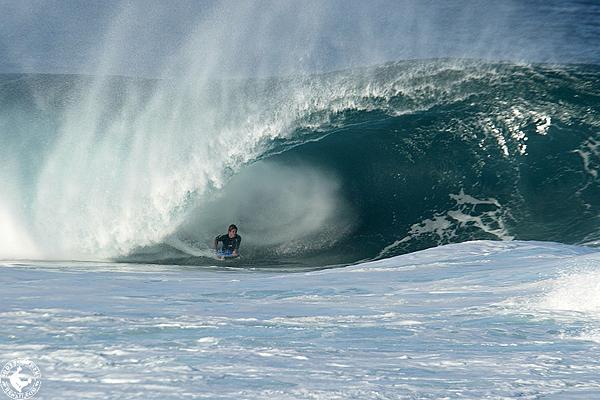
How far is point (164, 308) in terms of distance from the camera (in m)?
7.25

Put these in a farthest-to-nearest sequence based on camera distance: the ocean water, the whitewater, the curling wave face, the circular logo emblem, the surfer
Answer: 1. the curling wave face
2. the surfer
3. the whitewater
4. the ocean water
5. the circular logo emblem

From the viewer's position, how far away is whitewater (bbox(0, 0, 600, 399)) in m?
5.57

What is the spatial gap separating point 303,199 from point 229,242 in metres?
2.53

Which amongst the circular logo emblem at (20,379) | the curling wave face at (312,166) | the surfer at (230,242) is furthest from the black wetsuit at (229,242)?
the circular logo emblem at (20,379)

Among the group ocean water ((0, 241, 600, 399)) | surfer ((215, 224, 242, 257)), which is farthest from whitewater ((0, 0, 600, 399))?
surfer ((215, 224, 242, 257))

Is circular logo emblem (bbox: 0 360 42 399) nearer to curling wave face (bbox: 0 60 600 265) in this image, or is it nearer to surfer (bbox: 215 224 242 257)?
surfer (bbox: 215 224 242 257)

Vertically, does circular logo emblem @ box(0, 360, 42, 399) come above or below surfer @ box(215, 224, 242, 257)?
below

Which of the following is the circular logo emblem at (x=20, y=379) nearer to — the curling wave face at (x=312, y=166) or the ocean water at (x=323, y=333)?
the ocean water at (x=323, y=333)

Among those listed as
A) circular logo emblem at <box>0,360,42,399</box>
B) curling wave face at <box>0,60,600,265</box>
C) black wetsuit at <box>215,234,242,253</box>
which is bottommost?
circular logo emblem at <box>0,360,42,399</box>

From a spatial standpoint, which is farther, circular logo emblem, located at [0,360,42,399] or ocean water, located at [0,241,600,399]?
ocean water, located at [0,241,600,399]

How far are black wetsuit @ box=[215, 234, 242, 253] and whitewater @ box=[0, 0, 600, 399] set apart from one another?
0.33 metres

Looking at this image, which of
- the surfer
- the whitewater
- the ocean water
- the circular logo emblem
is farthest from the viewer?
the surfer

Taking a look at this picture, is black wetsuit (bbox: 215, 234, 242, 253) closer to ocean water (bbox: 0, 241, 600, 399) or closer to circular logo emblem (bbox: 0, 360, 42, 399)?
ocean water (bbox: 0, 241, 600, 399)

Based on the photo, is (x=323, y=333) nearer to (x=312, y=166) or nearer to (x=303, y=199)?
(x=303, y=199)
